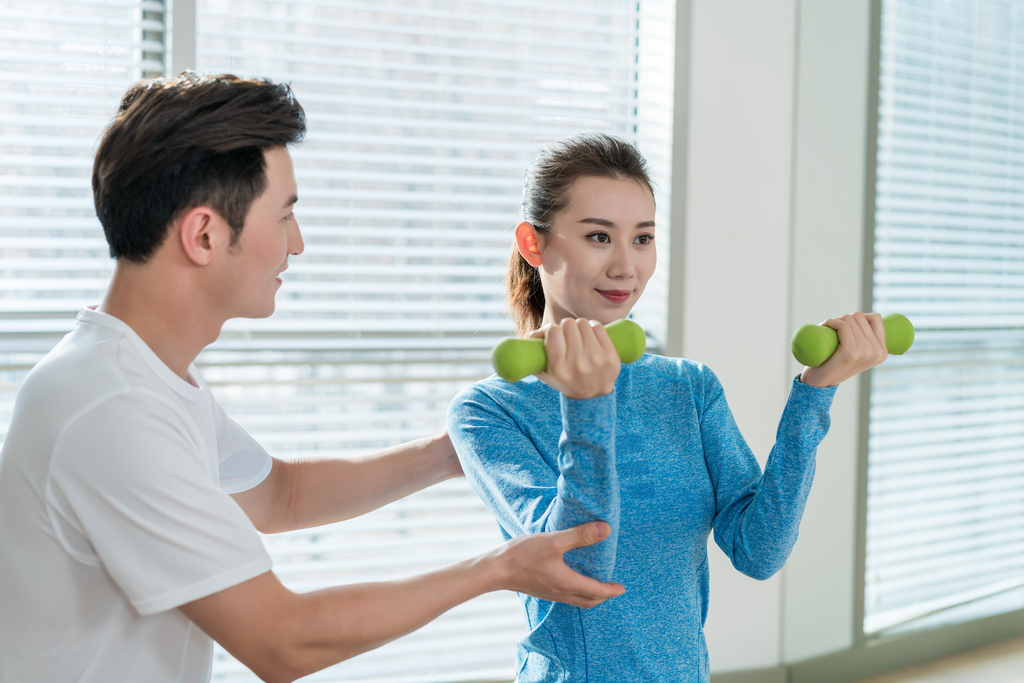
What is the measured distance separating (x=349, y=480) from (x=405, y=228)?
83 cm

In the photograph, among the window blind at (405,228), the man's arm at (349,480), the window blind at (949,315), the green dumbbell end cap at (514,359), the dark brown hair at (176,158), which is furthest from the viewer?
the window blind at (949,315)

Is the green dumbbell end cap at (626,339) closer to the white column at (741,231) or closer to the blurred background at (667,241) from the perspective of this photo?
the blurred background at (667,241)

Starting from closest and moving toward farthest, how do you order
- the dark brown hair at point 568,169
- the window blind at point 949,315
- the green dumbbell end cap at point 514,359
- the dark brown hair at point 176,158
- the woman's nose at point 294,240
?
1. the green dumbbell end cap at point 514,359
2. the dark brown hair at point 176,158
3. the woman's nose at point 294,240
4. the dark brown hair at point 568,169
5. the window blind at point 949,315

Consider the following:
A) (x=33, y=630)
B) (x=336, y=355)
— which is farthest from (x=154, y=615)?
(x=336, y=355)

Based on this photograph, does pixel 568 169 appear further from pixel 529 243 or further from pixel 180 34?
pixel 180 34

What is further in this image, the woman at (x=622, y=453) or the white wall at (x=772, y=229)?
the white wall at (x=772, y=229)

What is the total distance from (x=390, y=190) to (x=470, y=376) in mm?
540

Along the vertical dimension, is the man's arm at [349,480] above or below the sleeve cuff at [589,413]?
below

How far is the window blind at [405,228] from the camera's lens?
1.88 meters

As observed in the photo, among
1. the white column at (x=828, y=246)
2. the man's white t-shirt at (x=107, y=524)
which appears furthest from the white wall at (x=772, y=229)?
the man's white t-shirt at (x=107, y=524)

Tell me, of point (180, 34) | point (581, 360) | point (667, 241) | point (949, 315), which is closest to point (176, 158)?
point (581, 360)

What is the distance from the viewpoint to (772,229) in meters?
2.18

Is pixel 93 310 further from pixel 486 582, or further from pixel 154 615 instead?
A: pixel 486 582

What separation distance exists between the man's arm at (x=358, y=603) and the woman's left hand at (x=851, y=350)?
33 cm
